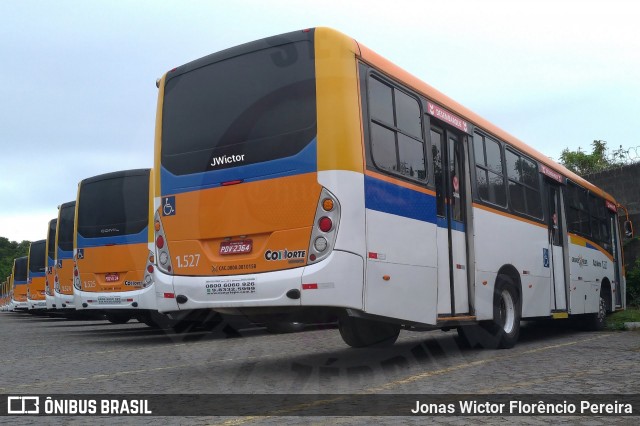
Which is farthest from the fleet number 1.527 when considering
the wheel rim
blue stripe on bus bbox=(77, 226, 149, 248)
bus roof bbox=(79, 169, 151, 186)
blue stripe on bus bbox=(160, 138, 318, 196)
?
bus roof bbox=(79, 169, 151, 186)

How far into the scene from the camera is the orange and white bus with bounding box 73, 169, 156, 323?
13.7 metres

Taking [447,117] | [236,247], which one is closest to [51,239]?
[447,117]

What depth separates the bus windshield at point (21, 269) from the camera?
34406mm

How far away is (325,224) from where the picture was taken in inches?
276

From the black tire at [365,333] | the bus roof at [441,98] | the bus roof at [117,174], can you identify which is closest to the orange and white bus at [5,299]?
the bus roof at [117,174]

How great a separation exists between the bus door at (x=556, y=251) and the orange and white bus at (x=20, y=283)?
27473 millimetres

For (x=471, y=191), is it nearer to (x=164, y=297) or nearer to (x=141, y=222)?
(x=164, y=297)

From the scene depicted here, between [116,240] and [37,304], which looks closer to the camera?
[116,240]

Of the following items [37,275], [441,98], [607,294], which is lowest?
[607,294]

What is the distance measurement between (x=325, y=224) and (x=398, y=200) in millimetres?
1160

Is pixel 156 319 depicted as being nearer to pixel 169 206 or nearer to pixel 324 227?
pixel 169 206

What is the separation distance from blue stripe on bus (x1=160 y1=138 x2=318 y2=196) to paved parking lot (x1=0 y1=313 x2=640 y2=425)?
206 cm

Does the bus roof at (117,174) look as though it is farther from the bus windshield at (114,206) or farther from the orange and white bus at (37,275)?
the orange and white bus at (37,275)

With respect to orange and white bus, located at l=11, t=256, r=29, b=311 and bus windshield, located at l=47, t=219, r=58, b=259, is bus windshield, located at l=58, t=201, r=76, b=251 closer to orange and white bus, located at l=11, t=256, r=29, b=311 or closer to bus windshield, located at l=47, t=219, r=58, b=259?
bus windshield, located at l=47, t=219, r=58, b=259
